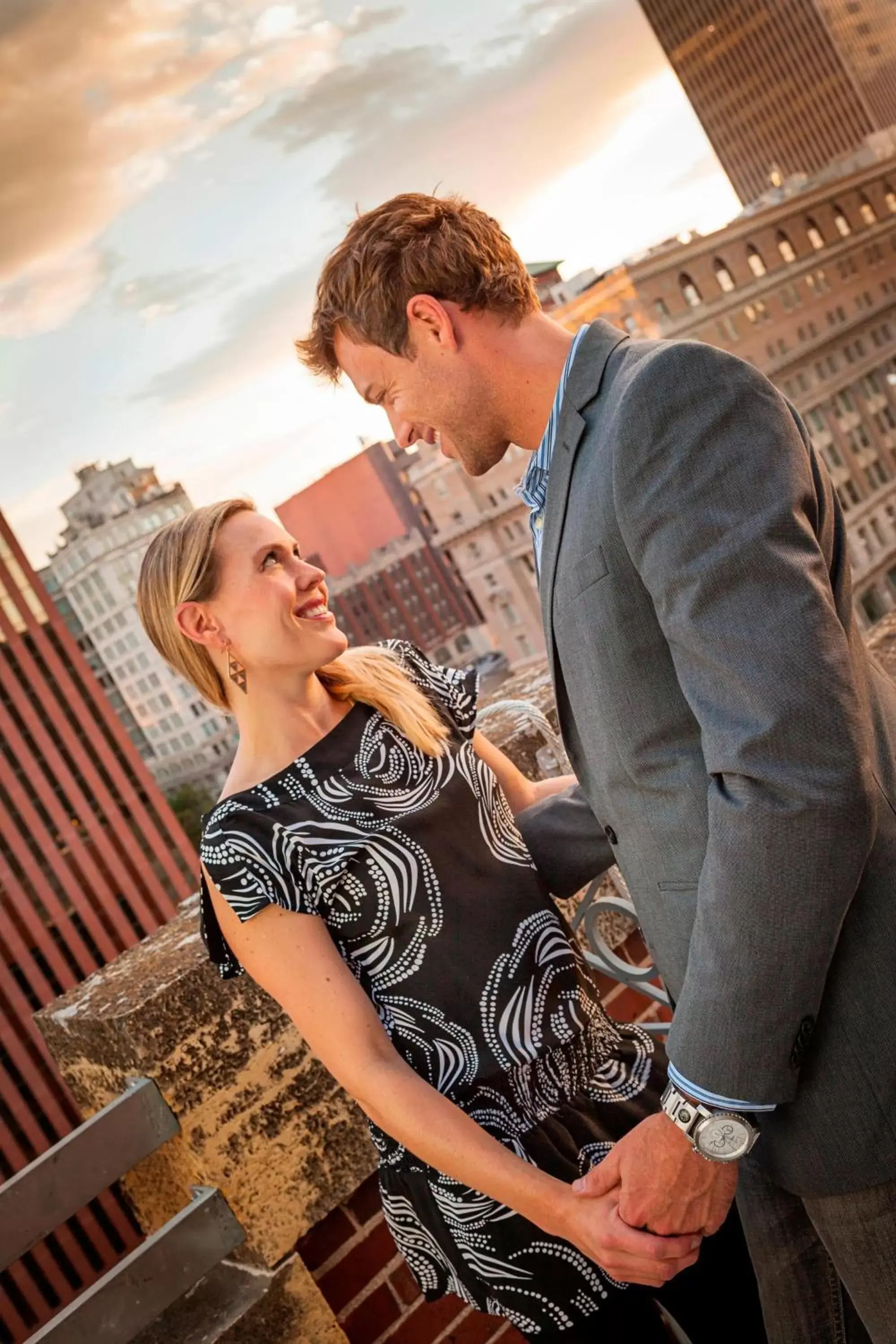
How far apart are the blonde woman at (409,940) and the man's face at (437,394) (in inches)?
10.4

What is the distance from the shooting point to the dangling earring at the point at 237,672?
1.44 meters

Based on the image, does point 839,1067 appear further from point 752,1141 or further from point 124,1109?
point 124,1109

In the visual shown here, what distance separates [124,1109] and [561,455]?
A: 111 centimetres

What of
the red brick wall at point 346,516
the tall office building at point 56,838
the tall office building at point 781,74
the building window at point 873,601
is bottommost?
the building window at point 873,601

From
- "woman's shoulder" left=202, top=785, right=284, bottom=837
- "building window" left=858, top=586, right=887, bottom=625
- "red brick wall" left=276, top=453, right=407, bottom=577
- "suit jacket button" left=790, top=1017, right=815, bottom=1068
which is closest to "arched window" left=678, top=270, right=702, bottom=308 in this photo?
"building window" left=858, top=586, right=887, bottom=625

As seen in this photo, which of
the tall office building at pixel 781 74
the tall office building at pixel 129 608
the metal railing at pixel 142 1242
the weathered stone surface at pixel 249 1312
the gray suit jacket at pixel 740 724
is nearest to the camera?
the gray suit jacket at pixel 740 724

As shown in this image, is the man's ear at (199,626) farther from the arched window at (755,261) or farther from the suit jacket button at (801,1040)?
the arched window at (755,261)

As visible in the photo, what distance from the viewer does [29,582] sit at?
48.3 metres

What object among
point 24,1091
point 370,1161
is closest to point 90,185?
point 24,1091

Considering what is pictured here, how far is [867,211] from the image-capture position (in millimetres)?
68812

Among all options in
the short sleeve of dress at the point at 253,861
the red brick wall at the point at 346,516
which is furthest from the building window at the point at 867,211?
the short sleeve of dress at the point at 253,861

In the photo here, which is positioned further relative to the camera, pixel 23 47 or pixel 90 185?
pixel 90 185

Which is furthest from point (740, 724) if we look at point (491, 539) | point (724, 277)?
point (724, 277)

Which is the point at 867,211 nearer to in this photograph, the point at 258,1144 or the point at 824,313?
the point at 824,313
